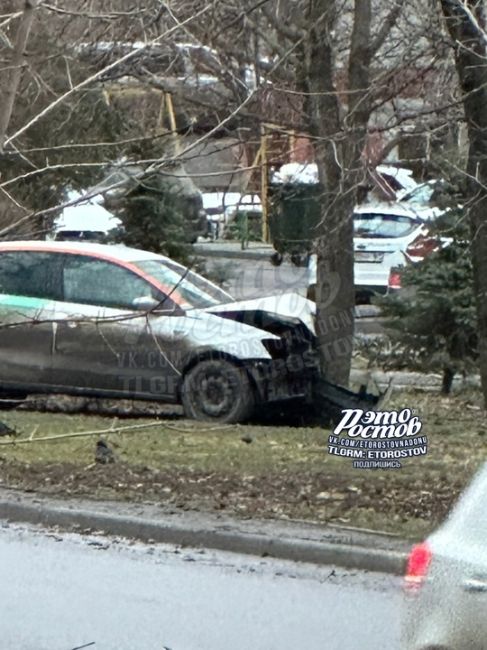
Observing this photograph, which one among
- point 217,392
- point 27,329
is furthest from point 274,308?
point 27,329

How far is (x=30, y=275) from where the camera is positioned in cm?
1330

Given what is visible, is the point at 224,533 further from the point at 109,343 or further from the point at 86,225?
the point at 86,225

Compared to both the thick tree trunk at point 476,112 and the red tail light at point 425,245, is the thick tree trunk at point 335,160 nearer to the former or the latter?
the thick tree trunk at point 476,112

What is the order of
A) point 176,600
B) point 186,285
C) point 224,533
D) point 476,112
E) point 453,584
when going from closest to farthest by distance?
point 453,584
point 176,600
point 224,533
point 476,112
point 186,285

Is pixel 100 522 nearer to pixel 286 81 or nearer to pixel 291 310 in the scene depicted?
pixel 291 310

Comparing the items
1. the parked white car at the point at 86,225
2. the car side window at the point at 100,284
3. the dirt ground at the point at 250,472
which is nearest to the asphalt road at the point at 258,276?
the parked white car at the point at 86,225

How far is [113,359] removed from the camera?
508 inches

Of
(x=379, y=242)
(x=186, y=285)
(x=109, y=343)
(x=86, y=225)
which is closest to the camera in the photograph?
(x=109, y=343)

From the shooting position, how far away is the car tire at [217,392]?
12602mm

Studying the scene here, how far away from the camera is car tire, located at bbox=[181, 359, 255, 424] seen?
12602 millimetres

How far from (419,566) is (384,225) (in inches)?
809

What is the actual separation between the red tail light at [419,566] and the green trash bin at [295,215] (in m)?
9.16

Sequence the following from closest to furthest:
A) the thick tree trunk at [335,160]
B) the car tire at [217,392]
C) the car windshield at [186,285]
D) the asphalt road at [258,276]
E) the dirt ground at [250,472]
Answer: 1. the dirt ground at [250,472]
2. the thick tree trunk at [335,160]
3. the car tire at [217,392]
4. the car windshield at [186,285]
5. the asphalt road at [258,276]

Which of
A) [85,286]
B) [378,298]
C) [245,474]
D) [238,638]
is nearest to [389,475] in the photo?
[245,474]
